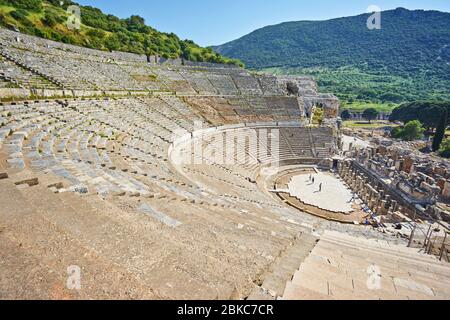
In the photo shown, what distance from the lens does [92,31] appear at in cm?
4044

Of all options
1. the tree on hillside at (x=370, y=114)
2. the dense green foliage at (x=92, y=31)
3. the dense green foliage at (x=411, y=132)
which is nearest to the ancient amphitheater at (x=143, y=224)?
the dense green foliage at (x=92, y=31)

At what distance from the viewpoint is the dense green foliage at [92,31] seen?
108 ft

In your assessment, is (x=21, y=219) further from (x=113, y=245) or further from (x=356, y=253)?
(x=356, y=253)

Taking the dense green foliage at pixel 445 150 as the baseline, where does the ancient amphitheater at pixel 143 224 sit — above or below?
above

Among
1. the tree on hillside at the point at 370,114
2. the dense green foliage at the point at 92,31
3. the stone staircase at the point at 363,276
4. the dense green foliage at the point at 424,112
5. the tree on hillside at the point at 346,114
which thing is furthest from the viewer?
the tree on hillside at the point at 346,114

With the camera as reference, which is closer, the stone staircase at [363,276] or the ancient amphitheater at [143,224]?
the ancient amphitheater at [143,224]

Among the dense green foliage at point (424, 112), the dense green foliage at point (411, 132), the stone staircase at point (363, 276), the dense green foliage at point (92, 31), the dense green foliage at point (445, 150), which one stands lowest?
the dense green foliage at point (445, 150)

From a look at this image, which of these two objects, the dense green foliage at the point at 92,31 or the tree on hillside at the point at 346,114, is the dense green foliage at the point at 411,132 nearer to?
the tree on hillside at the point at 346,114

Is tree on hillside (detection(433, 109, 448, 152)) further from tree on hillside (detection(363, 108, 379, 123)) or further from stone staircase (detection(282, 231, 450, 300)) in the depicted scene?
stone staircase (detection(282, 231, 450, 300))

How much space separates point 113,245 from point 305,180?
21.9 meters

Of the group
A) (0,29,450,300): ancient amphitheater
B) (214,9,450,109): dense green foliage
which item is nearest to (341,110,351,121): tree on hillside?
(214,9,450,109): dense green foliage

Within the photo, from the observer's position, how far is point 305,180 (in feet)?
78.3

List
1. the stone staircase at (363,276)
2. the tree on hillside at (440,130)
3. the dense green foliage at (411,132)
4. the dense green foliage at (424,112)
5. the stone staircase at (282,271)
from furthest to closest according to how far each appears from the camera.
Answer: the dense green foliage at (424,112) < the dense green foliage at (411,132) < the tree on hillside at (440,130) < the stone staircase at (363,276) < the stone staircase at (282,271)

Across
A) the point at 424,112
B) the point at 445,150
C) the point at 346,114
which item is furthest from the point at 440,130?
the point at 346,114
